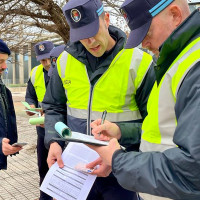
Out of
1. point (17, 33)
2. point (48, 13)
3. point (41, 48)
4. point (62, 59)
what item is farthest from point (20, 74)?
point (62, 59)

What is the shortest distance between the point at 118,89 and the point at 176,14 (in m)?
0.79

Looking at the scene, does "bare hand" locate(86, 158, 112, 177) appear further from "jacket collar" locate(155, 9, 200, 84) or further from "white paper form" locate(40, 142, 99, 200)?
"jacket collar" locate(155, 9, 200, 84)

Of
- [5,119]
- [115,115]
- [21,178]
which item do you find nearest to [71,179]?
[115,115]

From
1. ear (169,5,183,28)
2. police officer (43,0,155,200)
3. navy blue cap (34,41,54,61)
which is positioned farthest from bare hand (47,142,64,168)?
navy blue cap (34,41,54,61)

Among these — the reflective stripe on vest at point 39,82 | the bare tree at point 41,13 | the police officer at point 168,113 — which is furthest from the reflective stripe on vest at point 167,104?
the bare tree at point 41,13

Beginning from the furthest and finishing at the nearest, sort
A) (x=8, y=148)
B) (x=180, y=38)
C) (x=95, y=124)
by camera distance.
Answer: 1. (x=8, y=148)
2. (x=95, y=124)
3. (x=180, y=38)

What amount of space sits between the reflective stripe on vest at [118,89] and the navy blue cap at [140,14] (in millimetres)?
508

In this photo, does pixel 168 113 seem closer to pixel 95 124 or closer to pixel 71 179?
pixel 95 124

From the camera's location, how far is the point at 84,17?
185 centimetres

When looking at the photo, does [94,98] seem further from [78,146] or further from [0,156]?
[0,156]

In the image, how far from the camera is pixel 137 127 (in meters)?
1.86

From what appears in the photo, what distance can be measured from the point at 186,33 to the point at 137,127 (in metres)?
0.91

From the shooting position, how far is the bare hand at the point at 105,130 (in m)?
1.51

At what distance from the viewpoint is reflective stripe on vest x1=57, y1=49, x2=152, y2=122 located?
6.22 feet
